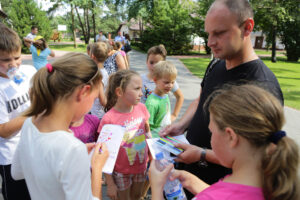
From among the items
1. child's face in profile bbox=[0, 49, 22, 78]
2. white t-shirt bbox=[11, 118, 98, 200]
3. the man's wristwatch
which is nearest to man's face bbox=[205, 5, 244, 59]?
the man's wristwatch

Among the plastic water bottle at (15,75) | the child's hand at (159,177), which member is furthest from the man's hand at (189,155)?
the plastic water bottle at (15,75)

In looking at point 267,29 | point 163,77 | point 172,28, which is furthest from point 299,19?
point 163,77

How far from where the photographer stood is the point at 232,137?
106cm

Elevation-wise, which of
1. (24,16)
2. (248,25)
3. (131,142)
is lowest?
(131,142)

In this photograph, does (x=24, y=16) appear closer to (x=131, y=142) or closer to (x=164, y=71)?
(x=164, y=71)

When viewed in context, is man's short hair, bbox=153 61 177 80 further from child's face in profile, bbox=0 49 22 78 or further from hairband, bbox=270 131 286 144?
hairband, bbox=270 131 286 144

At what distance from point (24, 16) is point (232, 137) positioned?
28.0 metres

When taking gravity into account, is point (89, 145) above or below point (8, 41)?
below

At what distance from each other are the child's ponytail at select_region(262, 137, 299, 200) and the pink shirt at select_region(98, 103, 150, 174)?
4.92ft

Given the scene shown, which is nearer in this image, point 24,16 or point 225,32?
point 225,32

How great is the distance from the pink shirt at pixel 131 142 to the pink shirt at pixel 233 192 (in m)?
1.31

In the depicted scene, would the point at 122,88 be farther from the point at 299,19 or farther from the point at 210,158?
the point at 299,19

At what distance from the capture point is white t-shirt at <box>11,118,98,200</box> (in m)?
1.04

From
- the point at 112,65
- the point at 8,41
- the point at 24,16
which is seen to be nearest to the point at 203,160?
the point at 8,41
